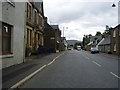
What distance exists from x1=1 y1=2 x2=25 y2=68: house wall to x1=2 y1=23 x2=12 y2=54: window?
27cm

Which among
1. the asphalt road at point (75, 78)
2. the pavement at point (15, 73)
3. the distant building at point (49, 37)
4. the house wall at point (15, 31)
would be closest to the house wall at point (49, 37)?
the distant building at point (49, 37)

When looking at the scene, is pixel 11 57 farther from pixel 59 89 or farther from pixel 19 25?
pixel 59 89

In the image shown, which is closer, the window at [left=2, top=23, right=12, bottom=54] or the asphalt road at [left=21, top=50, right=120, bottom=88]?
the asphalt road at [left=21, top=50, right=120, bottom=88]

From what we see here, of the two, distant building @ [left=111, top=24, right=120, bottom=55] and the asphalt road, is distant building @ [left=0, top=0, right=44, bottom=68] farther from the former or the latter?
distant building @ [left=111, top=24, right=120, bottom=55]

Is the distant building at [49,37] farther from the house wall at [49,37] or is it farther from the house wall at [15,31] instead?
the house wall at [15,31]

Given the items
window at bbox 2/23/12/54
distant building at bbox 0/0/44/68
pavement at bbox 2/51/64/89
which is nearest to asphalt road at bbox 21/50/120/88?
pavement at bbox 2/51/64/89

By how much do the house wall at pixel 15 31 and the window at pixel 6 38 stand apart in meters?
0.27

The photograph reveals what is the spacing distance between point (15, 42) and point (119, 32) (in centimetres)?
2949

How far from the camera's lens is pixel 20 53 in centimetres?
1694

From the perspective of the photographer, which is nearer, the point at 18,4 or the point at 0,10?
the point at 0,10

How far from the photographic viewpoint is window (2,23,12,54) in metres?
13.8

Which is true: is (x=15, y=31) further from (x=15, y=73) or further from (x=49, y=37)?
(x=49, y=37)

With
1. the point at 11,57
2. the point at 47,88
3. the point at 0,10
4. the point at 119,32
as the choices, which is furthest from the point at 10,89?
the point at 119,32

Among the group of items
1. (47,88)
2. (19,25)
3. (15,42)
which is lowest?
(47,88)
